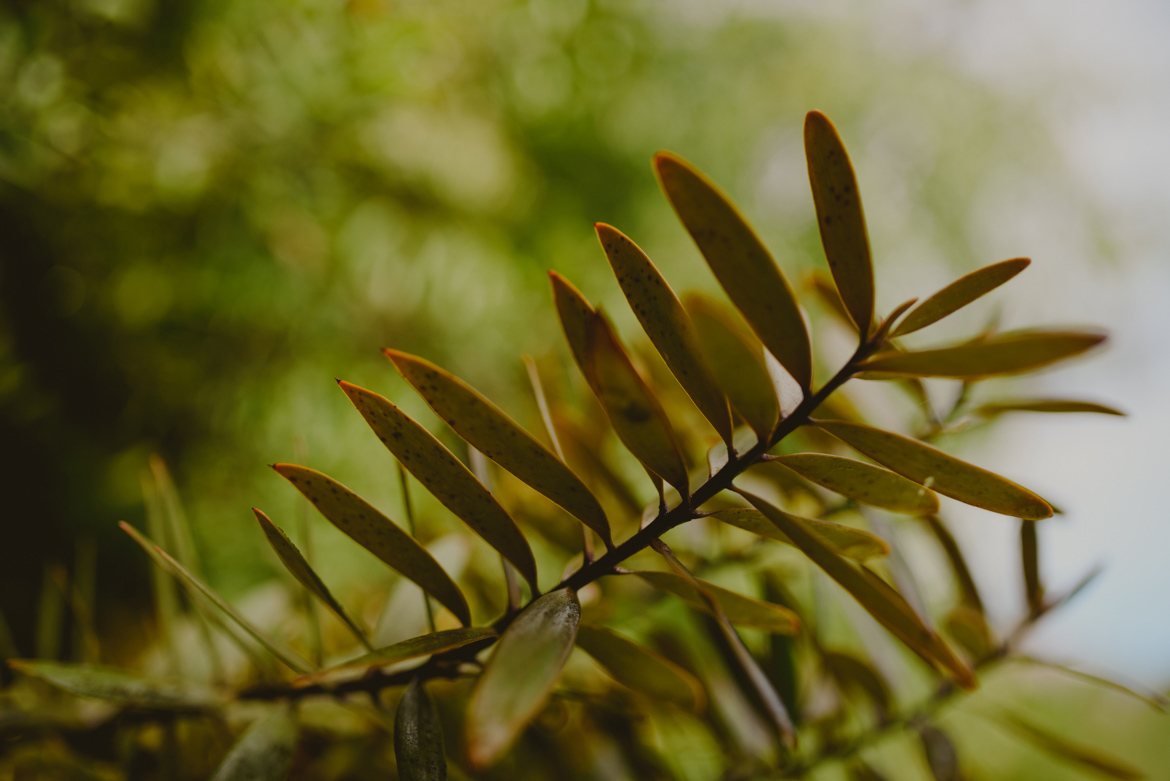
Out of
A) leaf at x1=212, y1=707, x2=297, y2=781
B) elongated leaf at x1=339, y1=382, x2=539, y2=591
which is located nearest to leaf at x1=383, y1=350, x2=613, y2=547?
elongated leaf at x1=339, y1=382, x2=539, y2=591

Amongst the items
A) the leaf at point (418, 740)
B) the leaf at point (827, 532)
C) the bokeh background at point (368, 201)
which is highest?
the bokeh background at point (368, 201)

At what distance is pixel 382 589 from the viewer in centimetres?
48

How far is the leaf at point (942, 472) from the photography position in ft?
0.46

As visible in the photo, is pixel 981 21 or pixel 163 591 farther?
pixel 981 21

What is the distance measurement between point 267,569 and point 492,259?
0.46 m

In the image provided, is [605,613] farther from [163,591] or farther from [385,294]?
[385,294]

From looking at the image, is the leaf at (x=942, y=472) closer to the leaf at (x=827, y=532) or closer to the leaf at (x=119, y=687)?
the leaf at (x=827, y=532)

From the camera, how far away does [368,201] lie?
0.70 meters

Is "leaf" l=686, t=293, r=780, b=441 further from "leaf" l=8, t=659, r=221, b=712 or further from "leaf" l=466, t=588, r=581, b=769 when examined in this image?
"leaf" l=8, t=659, r=221, b=712

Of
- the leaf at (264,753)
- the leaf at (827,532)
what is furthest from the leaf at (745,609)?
the leaf at (264,753)

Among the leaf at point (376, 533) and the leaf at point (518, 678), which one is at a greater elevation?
the leaf at point (376, 533)

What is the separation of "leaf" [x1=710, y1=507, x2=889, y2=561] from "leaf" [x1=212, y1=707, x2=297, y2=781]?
15 cm

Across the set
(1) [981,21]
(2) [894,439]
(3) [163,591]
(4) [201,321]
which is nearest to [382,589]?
(3) [163,591]

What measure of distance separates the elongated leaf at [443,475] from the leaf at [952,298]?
0.11 metres
